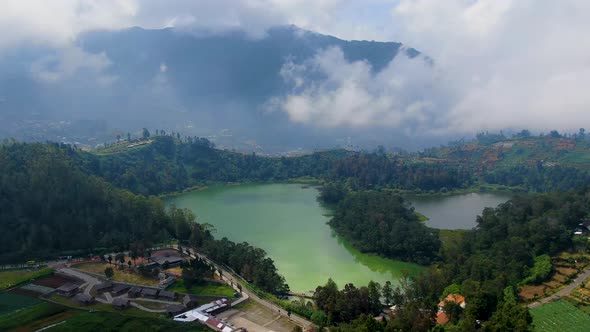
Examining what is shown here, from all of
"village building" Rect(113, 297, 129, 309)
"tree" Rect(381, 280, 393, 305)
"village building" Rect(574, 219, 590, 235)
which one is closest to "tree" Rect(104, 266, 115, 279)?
"village building" Rect(113, 297, 129, 309)

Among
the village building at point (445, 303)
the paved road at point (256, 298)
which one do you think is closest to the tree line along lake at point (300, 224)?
the paved road at point (256, 298)

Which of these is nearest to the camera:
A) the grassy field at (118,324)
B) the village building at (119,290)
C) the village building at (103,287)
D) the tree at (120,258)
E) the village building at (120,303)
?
the grassy field at (118,324)

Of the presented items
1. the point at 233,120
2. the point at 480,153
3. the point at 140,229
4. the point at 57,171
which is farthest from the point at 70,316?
the point at 233,120

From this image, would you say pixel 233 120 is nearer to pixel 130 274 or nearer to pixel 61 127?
pixel 61 127

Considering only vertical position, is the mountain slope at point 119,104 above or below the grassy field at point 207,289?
above

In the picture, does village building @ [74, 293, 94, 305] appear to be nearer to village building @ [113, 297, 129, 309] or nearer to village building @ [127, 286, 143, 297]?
village building @ [113, 297, 129, 309]

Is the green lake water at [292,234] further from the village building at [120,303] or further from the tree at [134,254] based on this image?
the village building at [120,303]
